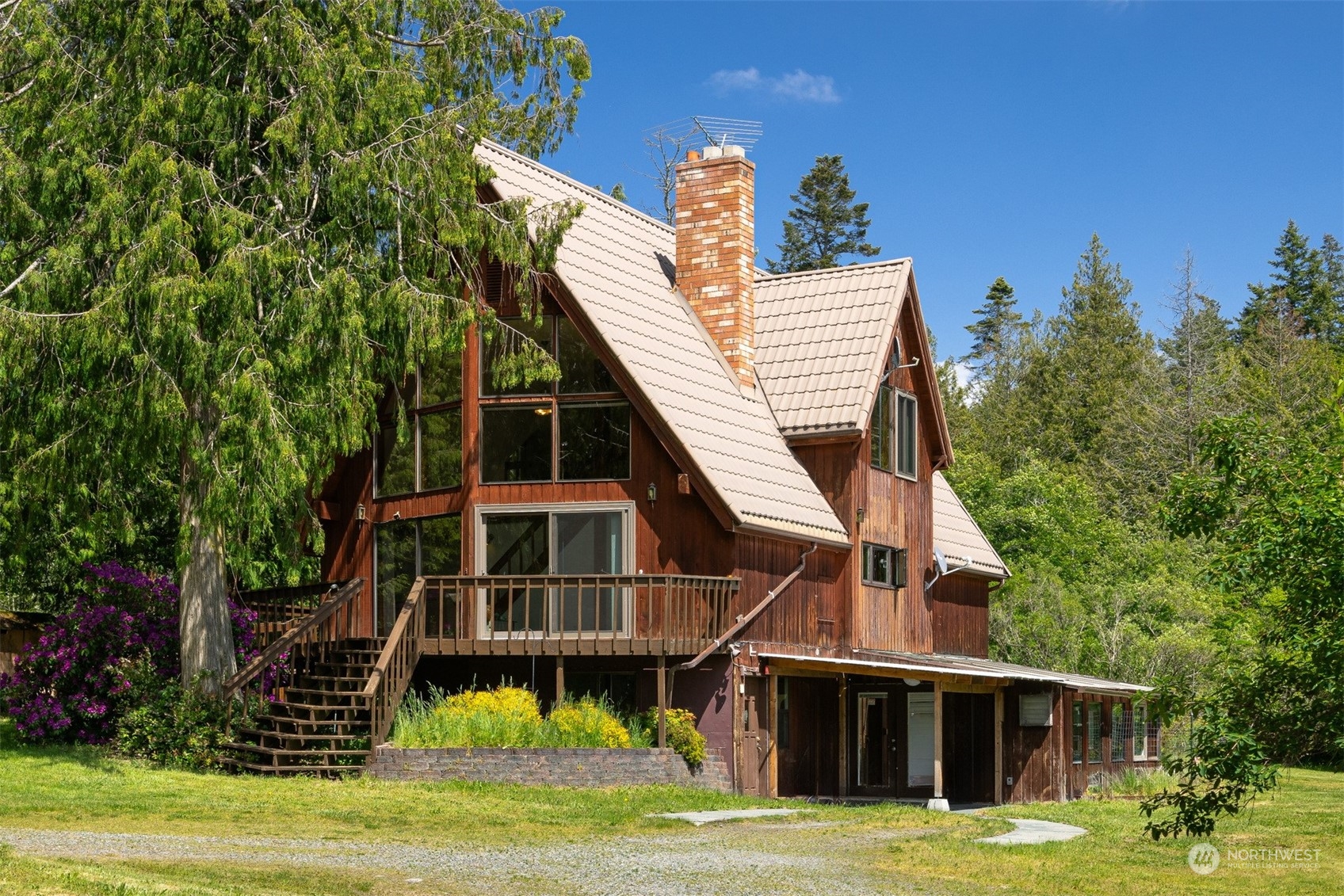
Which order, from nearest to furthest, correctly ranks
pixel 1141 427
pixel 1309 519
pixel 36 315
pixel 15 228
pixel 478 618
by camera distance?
pixel 1309 519, pixel 36 315, pixel 15 228, pixel 478 618, pixel 1141 427

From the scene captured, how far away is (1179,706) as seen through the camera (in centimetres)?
1369

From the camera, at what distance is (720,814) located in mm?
19203

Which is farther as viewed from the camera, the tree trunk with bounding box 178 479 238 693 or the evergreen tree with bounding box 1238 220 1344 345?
the evergreen tree with bounding box 1238 220 1344 345

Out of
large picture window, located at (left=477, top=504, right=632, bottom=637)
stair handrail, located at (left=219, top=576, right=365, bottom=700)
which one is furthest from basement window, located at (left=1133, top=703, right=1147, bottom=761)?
stair handrail, located at (left=219, top=576, right=365, bottom=700)

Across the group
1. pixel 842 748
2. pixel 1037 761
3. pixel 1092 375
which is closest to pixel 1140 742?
pixel 1037 761

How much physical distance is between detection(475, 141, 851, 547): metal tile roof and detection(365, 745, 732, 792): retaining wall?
12.5ft

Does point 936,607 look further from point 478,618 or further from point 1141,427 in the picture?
point 1141,427

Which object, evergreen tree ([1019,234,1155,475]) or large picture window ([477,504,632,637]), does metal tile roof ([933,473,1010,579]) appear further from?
evergreen tree ([1019,234,1155,475])

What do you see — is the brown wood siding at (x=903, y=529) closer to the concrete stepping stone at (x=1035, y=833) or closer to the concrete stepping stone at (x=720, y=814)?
the concrete stepping stone at (x=1035, y=833)

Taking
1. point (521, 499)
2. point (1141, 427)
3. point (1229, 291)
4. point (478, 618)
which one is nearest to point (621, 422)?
point (521, 499)

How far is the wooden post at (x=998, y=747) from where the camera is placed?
28125 mm

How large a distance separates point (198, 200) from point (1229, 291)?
222ft

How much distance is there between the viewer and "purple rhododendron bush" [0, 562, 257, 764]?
21.9m

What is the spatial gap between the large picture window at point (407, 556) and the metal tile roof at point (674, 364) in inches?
146
